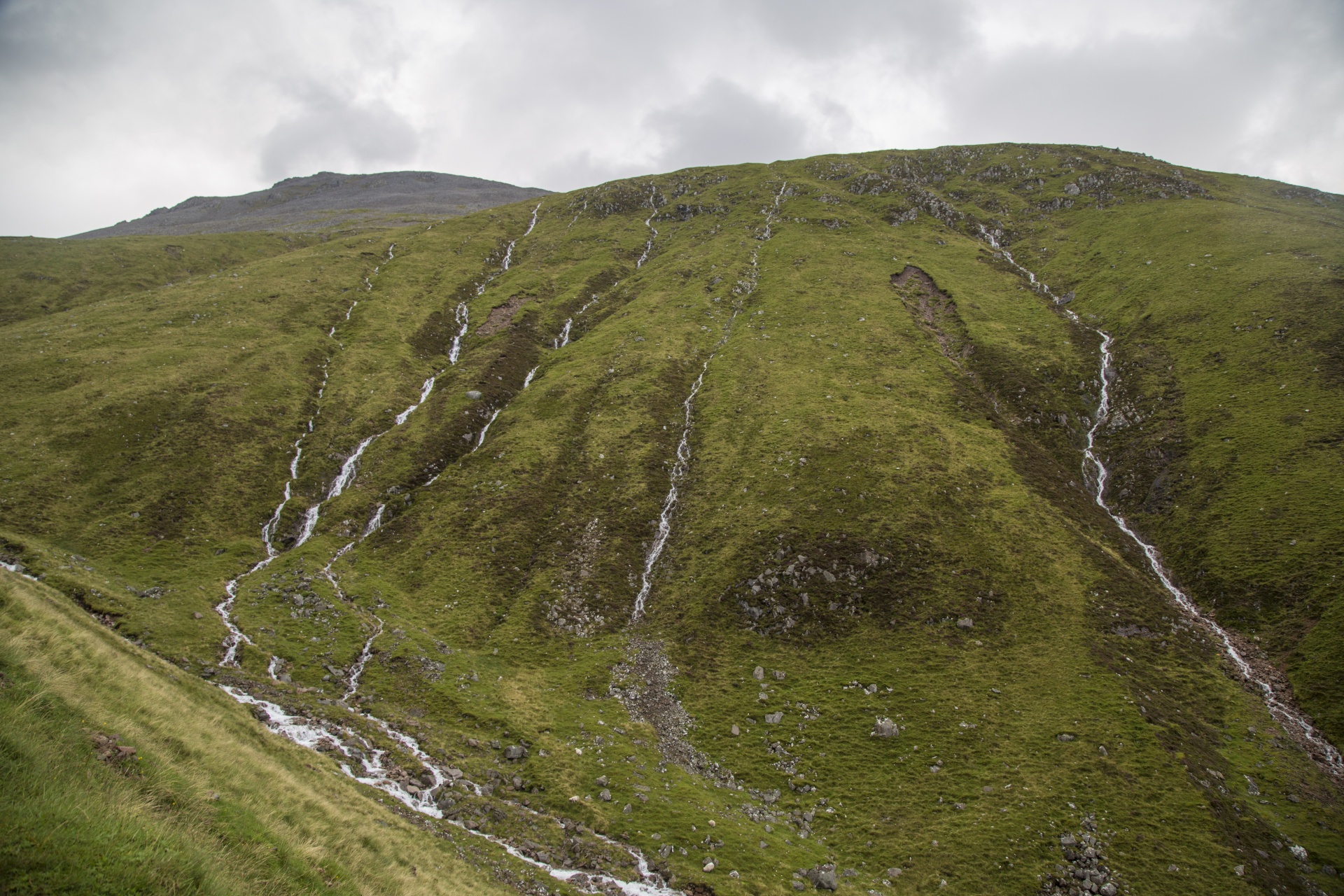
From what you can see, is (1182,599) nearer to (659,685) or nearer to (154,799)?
(659,685)

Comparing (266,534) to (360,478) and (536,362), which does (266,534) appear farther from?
(536,362)

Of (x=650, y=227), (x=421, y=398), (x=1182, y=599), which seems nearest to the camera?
(x=1182, y=599)

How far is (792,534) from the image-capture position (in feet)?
159

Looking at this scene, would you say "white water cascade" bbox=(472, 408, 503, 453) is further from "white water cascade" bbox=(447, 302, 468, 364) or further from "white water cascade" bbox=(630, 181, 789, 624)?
"white water cascade" bbox=(630, 181, 789, 624)

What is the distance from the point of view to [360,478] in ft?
202

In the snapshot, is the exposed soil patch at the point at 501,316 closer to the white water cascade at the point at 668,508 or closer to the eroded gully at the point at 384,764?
the white water cascade at the point at 668,508

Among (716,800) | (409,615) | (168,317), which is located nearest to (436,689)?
(409,615)

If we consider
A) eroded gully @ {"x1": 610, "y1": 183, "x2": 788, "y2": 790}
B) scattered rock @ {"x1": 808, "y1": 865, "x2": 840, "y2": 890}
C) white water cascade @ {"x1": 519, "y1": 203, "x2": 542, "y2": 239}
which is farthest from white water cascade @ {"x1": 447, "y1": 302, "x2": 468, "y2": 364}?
scattered rock @ {"x1": 808, "y1": 865, "x2": 840, "y2": 890}

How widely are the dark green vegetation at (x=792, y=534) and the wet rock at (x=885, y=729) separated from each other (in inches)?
28.7

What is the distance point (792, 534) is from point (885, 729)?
17.5m

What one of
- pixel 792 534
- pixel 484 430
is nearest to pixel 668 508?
pixel 792 534

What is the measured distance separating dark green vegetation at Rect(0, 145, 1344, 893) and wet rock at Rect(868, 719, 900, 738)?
2.39 ft

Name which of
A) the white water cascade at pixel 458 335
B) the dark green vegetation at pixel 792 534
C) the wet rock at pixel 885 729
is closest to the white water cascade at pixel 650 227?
the dark green vegetation at pixel 792 534

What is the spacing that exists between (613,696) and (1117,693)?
31.6 m
